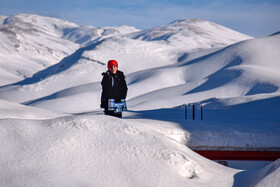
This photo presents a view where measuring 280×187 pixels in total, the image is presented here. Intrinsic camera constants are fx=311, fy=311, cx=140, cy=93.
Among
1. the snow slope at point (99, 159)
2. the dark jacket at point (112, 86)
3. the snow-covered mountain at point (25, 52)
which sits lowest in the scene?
the snow slope at point (99, 159)

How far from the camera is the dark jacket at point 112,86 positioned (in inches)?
199

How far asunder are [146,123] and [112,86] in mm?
823

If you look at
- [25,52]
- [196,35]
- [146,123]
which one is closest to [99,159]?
[146,123]

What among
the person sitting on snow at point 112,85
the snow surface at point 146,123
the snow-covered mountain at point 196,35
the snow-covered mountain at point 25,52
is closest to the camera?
the snow surface at point 146,123

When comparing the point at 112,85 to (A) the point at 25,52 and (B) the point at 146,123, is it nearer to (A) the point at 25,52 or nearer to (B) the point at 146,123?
(B) the point at 146,123

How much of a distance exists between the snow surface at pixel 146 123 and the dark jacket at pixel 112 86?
49cm

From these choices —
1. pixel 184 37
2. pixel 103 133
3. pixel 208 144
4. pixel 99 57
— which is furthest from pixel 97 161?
pixel 184 37

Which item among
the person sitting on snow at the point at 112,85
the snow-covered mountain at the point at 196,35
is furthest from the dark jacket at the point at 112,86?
the snow-covered mountain at the point at 196,35

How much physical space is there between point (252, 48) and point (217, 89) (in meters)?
7.08

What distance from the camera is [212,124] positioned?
541 cm

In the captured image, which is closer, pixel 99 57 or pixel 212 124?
pixel 212 124

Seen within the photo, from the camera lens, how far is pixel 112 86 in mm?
5066

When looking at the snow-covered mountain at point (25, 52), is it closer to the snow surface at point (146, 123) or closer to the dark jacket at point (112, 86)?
the snow surface at point (146, 123)

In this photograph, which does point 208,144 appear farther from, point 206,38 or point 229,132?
point 206,38
